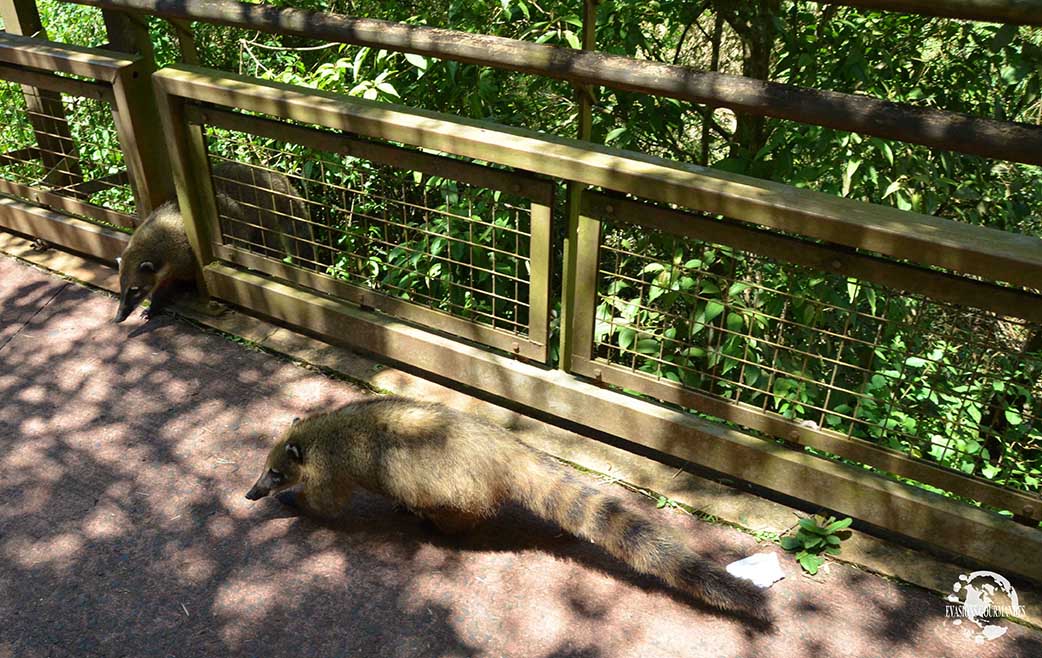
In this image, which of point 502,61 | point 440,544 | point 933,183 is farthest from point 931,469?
point 502,61

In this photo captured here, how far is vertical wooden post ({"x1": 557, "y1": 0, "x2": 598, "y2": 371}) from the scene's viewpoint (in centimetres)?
341

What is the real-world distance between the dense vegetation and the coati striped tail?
0.64 m

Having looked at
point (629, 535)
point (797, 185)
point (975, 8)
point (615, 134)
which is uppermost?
point (975, 8)

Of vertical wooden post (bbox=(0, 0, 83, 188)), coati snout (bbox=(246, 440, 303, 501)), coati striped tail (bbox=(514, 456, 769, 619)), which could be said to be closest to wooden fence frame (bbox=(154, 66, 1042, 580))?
coati striped tail (bbox=(514, 456, 769, 619))

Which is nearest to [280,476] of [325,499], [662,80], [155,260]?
[325,499]

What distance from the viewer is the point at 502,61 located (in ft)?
11.5

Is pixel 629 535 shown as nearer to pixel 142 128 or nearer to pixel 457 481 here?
pixel 457 481

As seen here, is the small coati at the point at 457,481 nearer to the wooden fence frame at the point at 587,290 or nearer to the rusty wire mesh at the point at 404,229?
the wooden fence frame at the point at 587,290

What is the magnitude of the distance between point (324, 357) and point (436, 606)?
1701 millimetres

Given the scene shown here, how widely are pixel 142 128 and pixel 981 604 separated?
14.5 ft

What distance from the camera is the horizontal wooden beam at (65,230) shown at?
5.35 meters

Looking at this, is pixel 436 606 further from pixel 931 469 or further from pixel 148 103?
pixel 148 103

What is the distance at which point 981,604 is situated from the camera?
3.35 meters

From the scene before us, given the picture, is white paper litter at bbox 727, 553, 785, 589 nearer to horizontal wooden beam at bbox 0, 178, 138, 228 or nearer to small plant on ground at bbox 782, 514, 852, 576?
small plant on ground at bbox 782, 514, 852, 576
